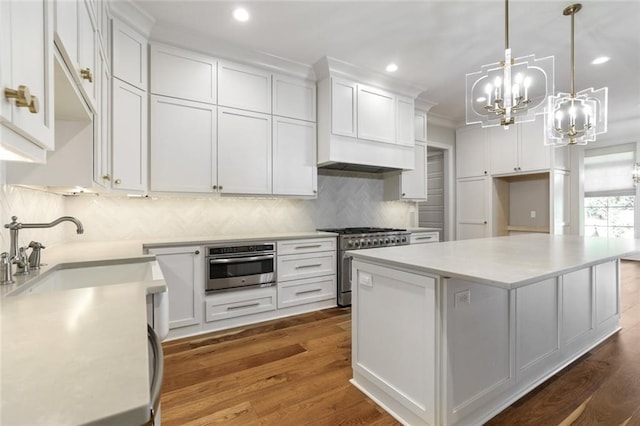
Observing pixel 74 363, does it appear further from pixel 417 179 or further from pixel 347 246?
pixel 417 179

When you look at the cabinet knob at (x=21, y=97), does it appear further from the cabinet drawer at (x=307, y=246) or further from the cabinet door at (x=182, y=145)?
the cabinet drawer at (x=307, y=246)

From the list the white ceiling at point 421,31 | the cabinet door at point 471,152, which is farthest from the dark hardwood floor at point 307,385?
the cabinet door at point 471,152

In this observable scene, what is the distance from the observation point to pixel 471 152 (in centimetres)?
521

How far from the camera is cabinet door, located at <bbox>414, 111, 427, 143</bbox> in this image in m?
4.58

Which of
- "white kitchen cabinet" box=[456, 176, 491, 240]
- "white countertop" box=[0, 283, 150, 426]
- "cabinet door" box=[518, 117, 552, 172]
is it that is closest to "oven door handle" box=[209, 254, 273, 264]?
"white countertop" box=[0, 283, 150, 426]

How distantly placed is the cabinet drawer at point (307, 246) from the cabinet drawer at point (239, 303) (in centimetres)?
43

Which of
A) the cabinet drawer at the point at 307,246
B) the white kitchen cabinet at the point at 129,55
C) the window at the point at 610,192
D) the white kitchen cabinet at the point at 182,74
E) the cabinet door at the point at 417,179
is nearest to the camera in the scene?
the white kitchen cabinet at the point at 129,55

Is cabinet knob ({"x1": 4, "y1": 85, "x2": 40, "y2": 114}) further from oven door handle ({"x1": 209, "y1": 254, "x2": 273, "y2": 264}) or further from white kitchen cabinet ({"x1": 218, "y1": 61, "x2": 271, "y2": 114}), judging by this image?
white kitchen cabinet ({"x1": 218, "y1": 61, "x2": 271, "y2": 114})

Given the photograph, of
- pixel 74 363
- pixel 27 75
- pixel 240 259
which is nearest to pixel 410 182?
pixel 240 259

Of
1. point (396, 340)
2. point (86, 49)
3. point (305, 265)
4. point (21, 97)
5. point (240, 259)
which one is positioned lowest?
point (396, 340)

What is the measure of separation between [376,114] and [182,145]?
2.32 m

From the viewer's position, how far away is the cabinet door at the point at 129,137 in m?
2.43

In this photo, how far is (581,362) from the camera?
7.45 ft

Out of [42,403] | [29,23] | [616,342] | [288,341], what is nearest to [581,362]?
[616,342]
